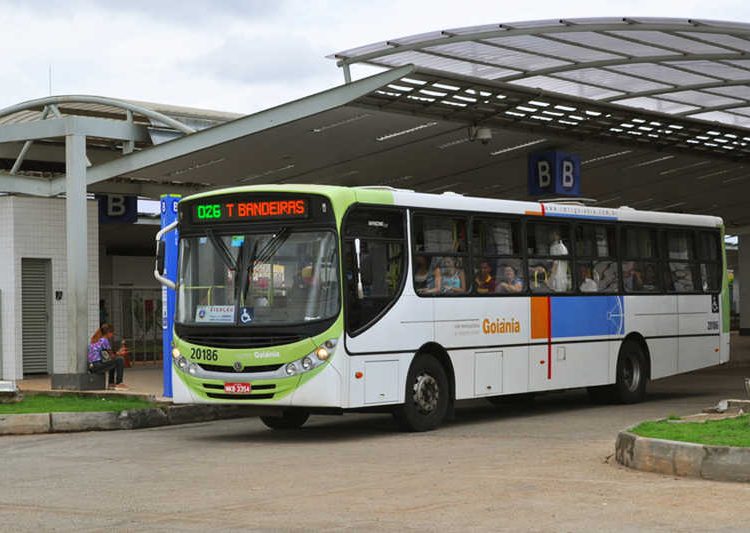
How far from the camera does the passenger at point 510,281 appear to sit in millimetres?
17781

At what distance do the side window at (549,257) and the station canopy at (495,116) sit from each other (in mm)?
2778

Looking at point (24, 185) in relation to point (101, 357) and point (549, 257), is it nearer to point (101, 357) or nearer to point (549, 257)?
point (101, 357)

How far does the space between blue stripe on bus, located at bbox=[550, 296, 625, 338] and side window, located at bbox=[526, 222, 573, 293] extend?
0.23m

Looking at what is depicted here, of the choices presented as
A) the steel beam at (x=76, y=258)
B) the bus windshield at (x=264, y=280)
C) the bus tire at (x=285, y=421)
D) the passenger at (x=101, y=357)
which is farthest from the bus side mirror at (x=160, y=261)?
the steel beam at (x=76, y=258)

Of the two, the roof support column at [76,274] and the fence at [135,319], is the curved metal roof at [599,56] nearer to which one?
the roof support column at [76,274]

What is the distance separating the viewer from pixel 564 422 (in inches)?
678

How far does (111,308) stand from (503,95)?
1453cm

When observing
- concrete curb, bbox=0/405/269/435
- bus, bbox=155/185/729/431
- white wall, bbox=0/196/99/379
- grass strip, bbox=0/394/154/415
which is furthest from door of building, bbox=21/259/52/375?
bus, bbox=155/185/729/431

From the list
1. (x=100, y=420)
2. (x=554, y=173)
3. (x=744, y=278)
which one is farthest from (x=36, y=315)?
(x=744, y=278)

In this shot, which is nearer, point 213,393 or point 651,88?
point 213,393

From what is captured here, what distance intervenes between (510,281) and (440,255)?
1.62 meters

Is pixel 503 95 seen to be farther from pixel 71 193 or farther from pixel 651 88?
pixel 71 193

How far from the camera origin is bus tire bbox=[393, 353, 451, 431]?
15961mm

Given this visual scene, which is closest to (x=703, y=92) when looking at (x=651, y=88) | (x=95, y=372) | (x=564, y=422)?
(x=651, y=88)
